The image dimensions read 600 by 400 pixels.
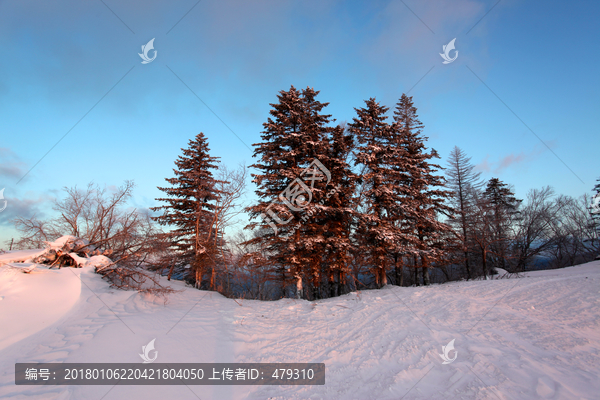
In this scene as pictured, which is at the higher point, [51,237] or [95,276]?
[51,237]

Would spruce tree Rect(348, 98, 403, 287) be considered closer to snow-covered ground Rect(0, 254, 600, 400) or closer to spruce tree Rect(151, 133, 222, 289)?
snow-covered ground Rect(0, 254, 600, 400)

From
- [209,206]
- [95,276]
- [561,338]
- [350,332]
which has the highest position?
[209,206]

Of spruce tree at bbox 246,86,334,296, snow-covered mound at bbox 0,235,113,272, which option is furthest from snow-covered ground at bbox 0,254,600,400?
spruce tree at bbox 246,86,334,296

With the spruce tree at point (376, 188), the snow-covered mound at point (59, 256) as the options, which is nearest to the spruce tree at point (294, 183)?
the spruce tree at point (376, 188)

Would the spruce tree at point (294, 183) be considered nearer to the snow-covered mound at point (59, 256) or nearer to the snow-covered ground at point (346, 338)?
the snow-covered ground at point (346, 338)

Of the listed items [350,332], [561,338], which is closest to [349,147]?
[350,332]

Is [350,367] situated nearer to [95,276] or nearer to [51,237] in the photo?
[95,276]

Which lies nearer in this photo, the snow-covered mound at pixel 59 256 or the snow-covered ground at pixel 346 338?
the snow-covered ground at pixel 346 338

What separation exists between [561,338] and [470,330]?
5.06 feet

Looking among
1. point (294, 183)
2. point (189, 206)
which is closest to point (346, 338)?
point (294, 183)

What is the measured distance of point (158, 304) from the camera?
9.44 metres

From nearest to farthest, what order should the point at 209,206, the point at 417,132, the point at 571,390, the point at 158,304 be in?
the point at 571,390, the point at 158,304, the point at 417,132, the point at 209,206

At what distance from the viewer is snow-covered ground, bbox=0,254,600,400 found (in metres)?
3.83

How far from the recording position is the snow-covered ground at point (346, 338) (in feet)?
12.6
